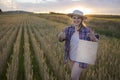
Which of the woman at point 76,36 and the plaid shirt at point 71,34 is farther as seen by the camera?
the plaid shirt at point 71,34

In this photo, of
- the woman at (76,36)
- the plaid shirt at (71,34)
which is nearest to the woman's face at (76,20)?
the woman at (76,36)

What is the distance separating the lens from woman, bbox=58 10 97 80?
17.8 feet

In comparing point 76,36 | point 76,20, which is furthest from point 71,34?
point 76,20

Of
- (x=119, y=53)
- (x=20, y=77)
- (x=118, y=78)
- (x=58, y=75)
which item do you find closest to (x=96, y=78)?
(x=118, y=78)

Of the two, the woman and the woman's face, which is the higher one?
the woman's face

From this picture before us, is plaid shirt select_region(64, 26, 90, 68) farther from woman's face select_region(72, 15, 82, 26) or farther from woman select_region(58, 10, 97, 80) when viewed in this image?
woman's face select_region(72, 15, 82, 26)

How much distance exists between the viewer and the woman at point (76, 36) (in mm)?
5434

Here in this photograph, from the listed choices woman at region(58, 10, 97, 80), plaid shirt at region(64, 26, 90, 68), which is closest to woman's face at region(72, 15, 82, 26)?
woman at region(58, 10, 97, 80)

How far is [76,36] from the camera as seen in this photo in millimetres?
5621

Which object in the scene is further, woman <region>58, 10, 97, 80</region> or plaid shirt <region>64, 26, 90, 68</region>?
plaid shirt <region>64, 26, 90, 68</region>

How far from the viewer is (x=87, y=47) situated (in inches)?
211

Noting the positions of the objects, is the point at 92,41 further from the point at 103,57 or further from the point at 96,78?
the point at 103,57

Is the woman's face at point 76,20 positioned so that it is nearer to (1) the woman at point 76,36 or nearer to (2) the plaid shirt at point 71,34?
(1) the woman at point 76,36

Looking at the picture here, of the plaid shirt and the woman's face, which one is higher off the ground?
the woman's face
